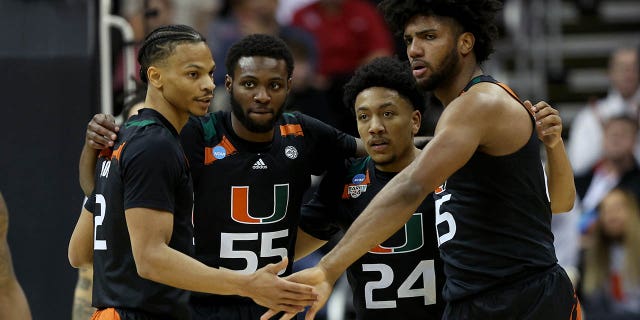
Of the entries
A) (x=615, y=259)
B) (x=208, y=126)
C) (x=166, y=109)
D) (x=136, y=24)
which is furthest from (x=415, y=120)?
(x=615, y=259)

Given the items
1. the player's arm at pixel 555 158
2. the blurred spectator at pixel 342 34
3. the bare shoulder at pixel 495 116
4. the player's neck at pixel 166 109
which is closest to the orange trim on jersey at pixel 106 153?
the player's neck at pixel 166 109

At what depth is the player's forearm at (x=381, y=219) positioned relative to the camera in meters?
4.99

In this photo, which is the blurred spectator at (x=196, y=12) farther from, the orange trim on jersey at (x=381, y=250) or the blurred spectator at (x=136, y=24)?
the orange trim on jersey at (x=381, y=250)

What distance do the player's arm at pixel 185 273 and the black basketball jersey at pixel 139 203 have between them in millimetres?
74

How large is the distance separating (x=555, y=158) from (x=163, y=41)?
212cm

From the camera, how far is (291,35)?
1154cm

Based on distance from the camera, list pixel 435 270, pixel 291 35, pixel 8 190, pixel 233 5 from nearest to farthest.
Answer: pixel 435 270 < pixel 8 190 < pixel 291 35 < pixel 233 5

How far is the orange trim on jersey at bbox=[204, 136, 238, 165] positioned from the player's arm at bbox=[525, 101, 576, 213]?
1658mm

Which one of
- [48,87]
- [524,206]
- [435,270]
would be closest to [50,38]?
[48,87]

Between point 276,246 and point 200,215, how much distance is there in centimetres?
45

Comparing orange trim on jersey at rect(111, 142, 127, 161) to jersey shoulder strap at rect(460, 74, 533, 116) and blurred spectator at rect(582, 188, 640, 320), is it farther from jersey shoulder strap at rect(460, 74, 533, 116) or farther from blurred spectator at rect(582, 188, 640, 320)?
blurred spectator at rect(582, 188, 640, 320)

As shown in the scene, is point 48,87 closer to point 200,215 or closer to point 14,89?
point 14,89

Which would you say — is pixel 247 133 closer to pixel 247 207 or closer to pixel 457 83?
pixel 247 207

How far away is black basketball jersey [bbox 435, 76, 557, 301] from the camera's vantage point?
516 centimetres
